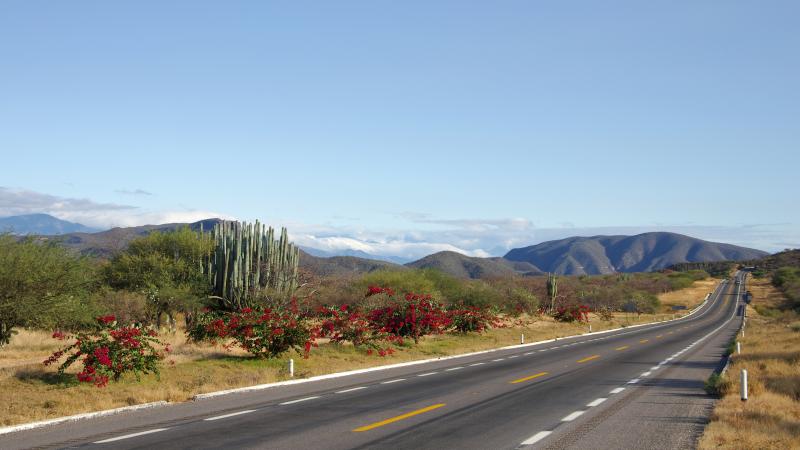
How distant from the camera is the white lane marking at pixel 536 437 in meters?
10.2

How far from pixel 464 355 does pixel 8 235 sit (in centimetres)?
1770

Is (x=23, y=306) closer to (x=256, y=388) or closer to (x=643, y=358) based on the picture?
(x=256, y=388)

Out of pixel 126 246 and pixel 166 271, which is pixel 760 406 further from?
pixel 126 246

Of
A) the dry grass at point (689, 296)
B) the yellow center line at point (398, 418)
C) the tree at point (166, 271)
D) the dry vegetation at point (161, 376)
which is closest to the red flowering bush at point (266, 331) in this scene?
the dry vegetation at point (161, 376)

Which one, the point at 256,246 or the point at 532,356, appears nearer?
the point at 532,356

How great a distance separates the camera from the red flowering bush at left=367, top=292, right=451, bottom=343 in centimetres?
3147

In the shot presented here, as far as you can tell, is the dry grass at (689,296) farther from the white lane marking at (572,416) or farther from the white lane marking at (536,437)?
the white lane marking at (536,437)

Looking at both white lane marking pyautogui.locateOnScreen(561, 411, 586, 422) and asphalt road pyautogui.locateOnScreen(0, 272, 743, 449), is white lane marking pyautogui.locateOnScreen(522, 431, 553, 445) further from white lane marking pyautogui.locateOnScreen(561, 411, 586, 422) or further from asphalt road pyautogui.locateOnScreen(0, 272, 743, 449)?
white lane marking pyautogui.locateOnScreen(561, 411, 586, 422)

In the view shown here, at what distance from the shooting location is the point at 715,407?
13648 millimetres

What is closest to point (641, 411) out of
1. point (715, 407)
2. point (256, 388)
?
point (715, 407)

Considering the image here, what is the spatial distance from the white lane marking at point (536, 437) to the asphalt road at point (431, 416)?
0.10 ft

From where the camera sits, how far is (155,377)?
17.8 meters

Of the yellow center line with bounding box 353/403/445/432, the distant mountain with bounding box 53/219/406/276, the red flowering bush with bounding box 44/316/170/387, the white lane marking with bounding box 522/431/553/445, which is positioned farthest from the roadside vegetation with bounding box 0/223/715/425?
the white lane marking with bounding box 522/431/553/445

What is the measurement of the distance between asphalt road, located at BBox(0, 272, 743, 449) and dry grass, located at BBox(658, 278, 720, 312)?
346ft
